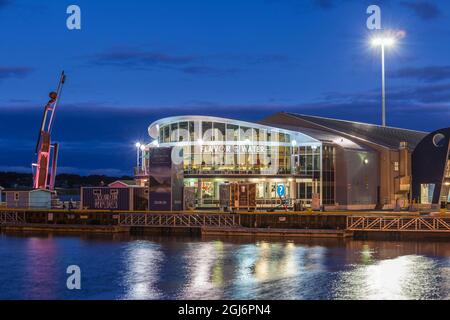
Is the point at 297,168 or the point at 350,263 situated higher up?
the point at 297,168

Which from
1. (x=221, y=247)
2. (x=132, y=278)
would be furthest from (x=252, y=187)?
(x=132, y=278)

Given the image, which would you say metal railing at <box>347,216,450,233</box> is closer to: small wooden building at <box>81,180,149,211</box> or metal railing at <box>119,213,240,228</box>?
metal railing at <box>119,213,240,228</box>

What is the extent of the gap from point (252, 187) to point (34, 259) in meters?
28.1

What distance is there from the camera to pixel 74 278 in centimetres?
3838

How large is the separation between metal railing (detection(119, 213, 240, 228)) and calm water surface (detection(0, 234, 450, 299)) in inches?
208

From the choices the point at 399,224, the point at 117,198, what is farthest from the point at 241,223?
the point at 399,224

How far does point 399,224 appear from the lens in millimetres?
59344

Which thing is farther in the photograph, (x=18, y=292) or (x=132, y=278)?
(x=132, y=278)

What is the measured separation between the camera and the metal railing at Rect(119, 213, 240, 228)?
63938mm

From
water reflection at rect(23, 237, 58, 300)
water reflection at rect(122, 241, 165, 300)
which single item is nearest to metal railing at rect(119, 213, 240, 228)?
water reflection at rect(122, 241, 165, 300)

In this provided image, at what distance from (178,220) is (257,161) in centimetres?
1900

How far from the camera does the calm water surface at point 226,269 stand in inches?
1362
